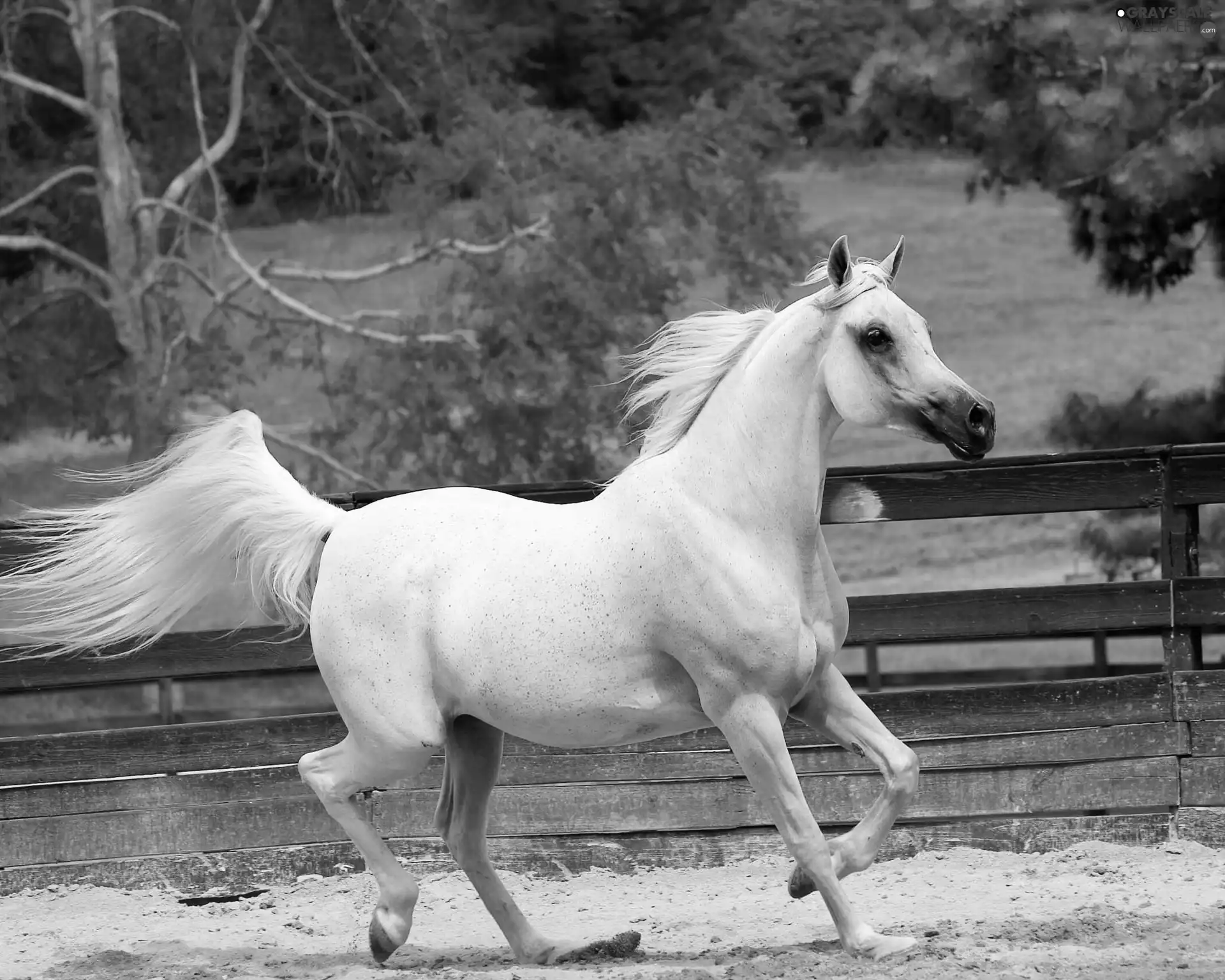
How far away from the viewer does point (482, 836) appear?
4.29 m

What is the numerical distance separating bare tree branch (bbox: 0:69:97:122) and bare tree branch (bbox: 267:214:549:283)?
1.53 m

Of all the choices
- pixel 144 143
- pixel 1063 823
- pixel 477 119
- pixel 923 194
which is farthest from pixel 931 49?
pixel 923 194

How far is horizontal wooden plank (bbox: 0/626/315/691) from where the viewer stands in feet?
17.8

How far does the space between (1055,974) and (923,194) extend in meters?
16.0

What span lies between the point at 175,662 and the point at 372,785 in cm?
149

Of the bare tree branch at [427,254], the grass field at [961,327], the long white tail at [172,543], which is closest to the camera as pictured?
the long white tail at [172,543]

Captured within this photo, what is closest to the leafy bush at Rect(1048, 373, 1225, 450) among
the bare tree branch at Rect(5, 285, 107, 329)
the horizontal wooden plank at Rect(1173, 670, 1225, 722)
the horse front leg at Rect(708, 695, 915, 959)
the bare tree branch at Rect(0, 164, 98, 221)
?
the horizontal wooden plank at Rect(1173, 670, 1225, 722)

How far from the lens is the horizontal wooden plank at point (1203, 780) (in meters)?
5.12

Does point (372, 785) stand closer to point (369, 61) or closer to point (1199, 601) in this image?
point (1199, 601)

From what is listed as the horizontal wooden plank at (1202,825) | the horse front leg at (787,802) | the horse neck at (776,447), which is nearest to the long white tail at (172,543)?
the horse neck at (776,447)

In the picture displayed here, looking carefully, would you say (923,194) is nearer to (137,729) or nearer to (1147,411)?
(1147,411)

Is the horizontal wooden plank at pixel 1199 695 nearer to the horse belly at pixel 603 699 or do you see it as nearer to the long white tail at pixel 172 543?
the horse belly at pixel 603 699

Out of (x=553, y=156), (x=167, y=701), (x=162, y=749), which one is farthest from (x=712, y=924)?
(x=553, y=156)

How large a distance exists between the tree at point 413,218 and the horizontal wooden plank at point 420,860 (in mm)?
4653
